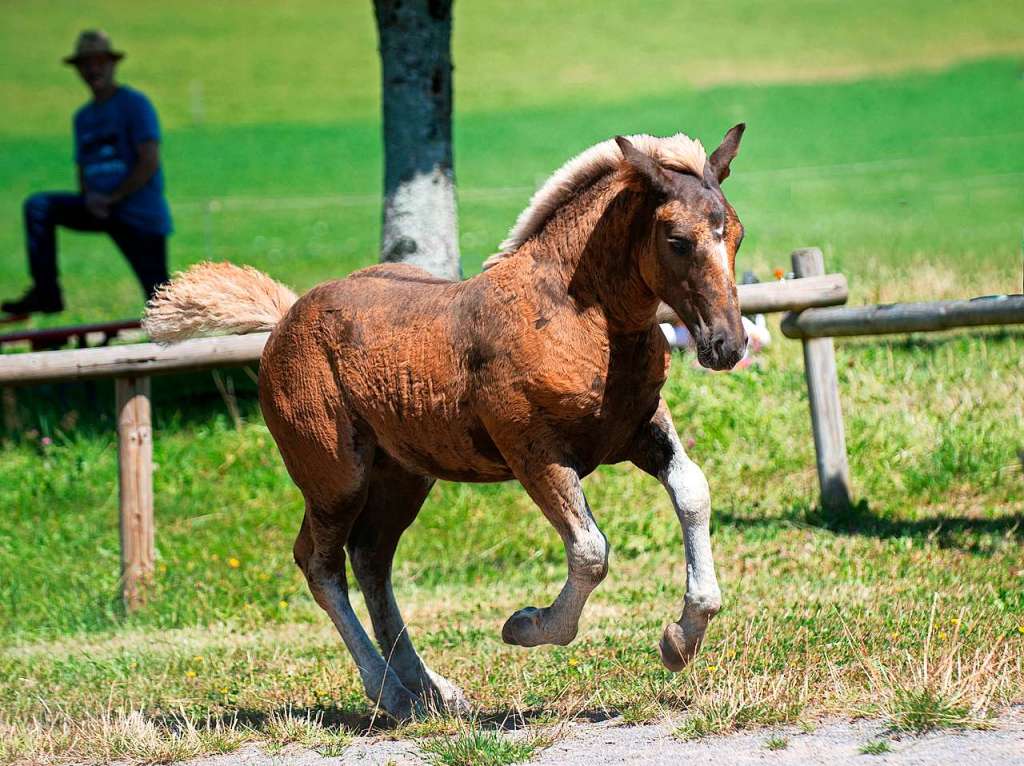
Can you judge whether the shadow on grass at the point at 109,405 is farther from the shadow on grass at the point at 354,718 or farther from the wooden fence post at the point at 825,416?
the shadow on grass at the point at 354,718

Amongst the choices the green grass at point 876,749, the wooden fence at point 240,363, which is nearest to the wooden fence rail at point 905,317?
the wooden fence at point 240,363

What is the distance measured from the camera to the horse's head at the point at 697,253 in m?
4.30

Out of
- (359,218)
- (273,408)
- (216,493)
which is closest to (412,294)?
(273,408)

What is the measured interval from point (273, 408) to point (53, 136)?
115ft

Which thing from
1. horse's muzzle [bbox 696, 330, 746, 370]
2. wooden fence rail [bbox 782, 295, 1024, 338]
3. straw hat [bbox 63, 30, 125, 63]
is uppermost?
straw hat [bbox 63, 30, 125, 63]

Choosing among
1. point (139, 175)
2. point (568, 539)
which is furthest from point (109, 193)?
point (568, 539)

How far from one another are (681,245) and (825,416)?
161 inches

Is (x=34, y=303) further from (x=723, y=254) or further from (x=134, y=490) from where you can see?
(x=723, y=254)

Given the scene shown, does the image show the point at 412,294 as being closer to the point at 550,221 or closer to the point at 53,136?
the point at 550,221

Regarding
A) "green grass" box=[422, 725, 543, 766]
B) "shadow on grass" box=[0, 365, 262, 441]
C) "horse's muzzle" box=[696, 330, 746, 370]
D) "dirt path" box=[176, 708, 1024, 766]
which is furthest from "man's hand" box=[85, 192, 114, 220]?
"horse's muzzle" box=[696, 330, 746, 370]

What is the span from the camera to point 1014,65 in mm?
34656

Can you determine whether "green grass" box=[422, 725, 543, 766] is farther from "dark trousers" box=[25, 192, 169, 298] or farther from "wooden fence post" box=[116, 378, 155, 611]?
"dark trousers" box=[25, 192, 169, 298]

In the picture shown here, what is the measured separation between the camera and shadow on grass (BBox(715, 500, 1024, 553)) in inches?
295

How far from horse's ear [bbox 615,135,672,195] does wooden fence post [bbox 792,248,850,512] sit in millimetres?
3959
